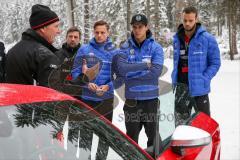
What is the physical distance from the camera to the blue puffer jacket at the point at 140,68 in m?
5.11

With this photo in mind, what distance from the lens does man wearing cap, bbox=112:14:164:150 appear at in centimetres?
511

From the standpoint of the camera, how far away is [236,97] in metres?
12.9

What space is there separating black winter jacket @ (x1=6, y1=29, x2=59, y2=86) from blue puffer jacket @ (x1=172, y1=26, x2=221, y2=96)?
209 cm

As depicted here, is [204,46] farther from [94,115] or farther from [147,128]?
[94,115]

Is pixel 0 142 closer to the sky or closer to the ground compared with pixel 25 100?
closer to the ground

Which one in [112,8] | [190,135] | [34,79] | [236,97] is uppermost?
[112,8]

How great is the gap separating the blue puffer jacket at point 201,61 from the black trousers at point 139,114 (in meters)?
0.52

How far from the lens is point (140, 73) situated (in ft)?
16.9

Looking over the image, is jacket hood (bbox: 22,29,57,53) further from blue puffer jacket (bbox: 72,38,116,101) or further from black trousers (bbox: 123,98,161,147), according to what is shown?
black trousers (bbox: 123,98,161,147)

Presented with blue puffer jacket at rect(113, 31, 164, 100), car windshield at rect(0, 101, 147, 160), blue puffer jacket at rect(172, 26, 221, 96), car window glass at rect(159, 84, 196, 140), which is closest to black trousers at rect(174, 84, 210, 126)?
car window glass at rect(159, 84, 196, 140)

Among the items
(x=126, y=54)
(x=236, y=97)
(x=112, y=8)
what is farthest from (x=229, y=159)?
(x=112, y=8)

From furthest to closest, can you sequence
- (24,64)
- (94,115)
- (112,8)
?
(112,8) → (24,64) → (94,115)

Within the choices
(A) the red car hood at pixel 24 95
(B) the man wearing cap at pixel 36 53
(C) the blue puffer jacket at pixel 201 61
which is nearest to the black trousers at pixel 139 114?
(C) the blue puffer jacket at pixel 201 61

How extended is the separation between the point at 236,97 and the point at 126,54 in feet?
28.0
